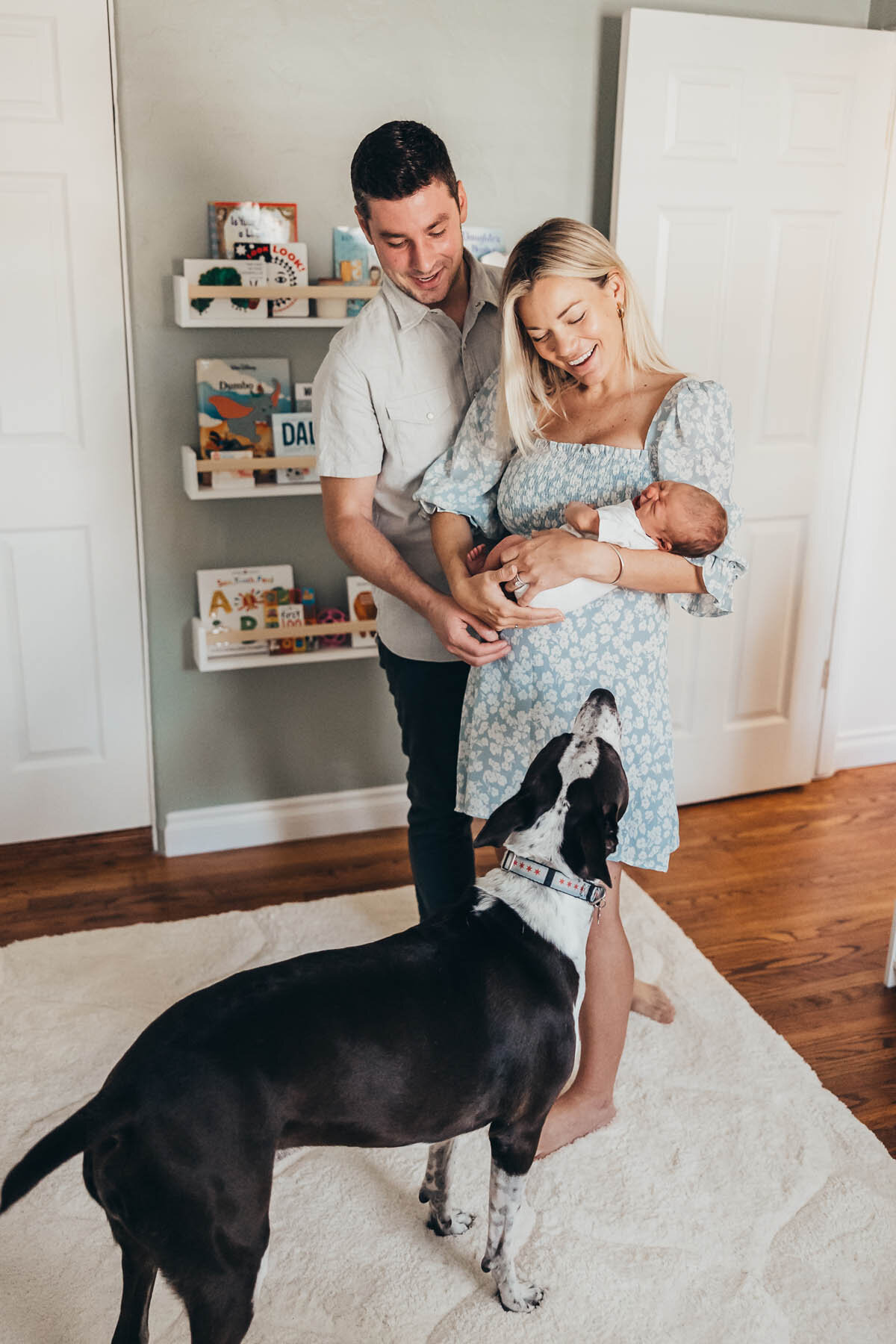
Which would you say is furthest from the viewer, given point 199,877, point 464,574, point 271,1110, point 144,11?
point 199,877

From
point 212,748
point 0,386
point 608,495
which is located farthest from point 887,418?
point 0,386

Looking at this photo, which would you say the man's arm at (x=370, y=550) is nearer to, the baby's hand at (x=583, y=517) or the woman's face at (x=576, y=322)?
the baby's hand at (x=583, y=517)

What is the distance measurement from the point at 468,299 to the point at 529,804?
3.05 feet

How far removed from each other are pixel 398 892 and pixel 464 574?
1218 millimetres

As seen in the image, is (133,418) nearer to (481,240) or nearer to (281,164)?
(281,164)

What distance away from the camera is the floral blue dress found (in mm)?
1589

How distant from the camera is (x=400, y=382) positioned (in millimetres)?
1883

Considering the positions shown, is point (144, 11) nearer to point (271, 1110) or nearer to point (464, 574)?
point (464, 574)

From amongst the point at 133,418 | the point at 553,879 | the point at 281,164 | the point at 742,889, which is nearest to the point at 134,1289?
the point at 553,879

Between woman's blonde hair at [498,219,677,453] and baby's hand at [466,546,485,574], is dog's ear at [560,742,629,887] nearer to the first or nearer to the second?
baby's hand at [466,546,485,574]

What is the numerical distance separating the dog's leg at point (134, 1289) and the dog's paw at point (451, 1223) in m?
0.51

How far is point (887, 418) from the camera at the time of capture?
3.13 m

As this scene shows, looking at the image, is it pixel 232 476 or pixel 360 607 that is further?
pixel 360 607

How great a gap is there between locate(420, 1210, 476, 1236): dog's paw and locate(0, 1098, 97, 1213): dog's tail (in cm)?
73
